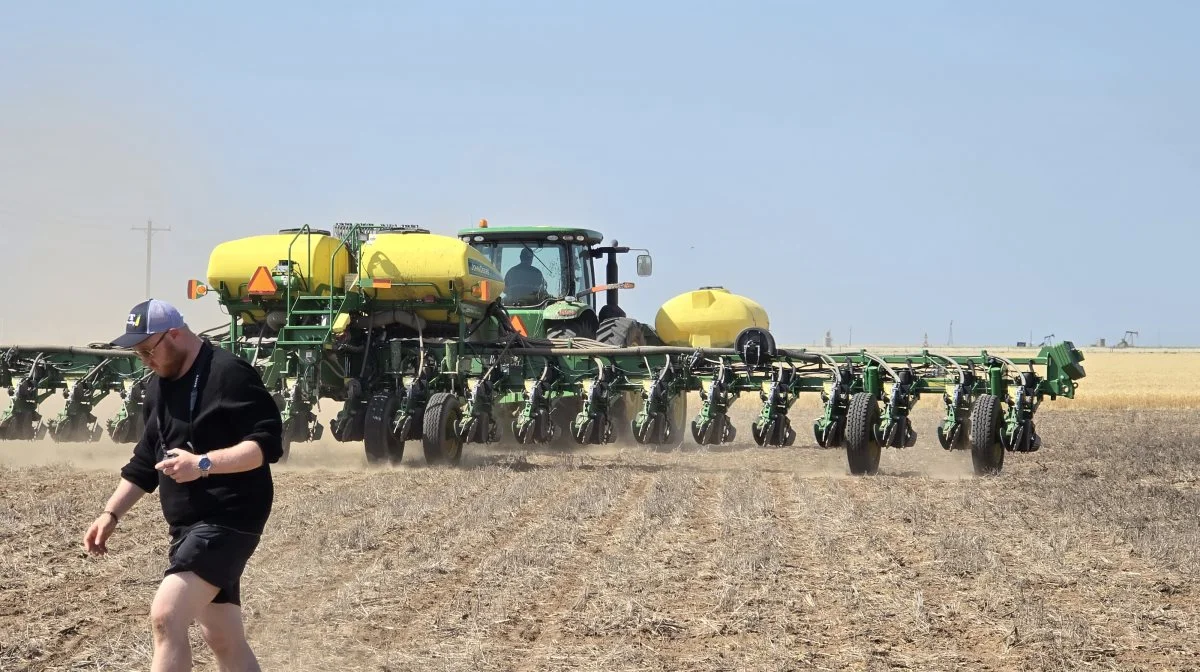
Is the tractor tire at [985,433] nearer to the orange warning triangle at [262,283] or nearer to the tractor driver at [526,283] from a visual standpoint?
the tractor driver at [526,283]

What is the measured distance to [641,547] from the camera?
8883 mm

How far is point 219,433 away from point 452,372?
1030 centimetres

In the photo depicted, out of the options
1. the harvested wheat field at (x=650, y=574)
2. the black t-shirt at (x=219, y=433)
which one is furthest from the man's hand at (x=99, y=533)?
the harvested wheat field at (x=650, y=574)

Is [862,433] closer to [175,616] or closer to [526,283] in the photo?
[526,283]

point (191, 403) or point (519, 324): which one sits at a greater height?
point (519, 324)

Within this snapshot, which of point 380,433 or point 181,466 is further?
point 380,433

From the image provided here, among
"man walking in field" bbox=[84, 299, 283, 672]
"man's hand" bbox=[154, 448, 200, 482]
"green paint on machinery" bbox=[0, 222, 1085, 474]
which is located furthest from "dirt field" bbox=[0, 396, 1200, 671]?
"man's hand" bbox=[154, 448, 200, 482]

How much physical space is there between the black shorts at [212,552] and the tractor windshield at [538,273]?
1413cm

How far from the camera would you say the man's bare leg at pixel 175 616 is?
4.52m

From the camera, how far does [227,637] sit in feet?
15.9

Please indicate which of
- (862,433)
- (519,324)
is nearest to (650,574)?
(862,433)

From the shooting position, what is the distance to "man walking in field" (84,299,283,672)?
4605mm

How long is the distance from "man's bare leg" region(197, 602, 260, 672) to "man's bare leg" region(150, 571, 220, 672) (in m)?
0.15

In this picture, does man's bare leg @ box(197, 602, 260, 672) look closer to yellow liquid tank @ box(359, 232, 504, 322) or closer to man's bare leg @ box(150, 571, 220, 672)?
man's bare leg @ box(150, 571, 220, 672)
